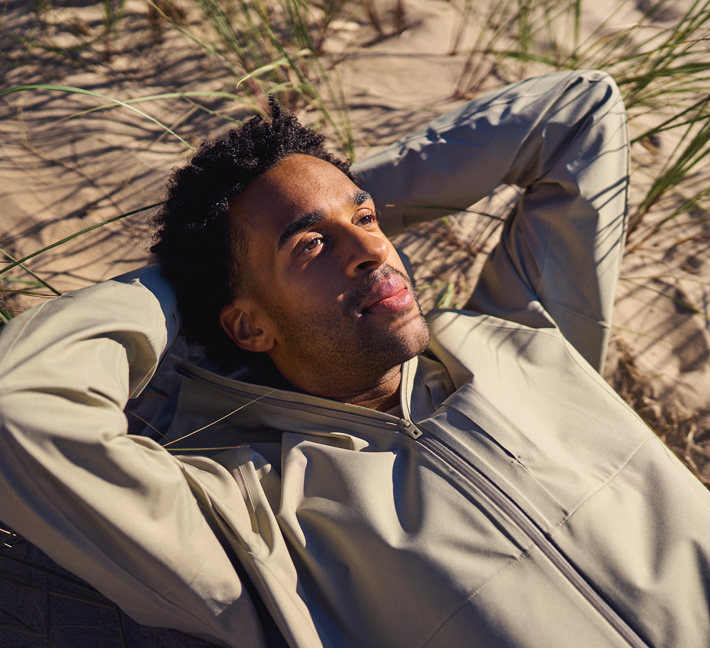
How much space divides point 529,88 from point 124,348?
1769mm

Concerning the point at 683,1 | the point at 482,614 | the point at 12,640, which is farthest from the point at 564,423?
the point at 683,1

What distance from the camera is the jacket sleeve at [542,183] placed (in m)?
1.96

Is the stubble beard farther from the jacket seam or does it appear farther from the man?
the jacket seam

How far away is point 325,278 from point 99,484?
0.84 m

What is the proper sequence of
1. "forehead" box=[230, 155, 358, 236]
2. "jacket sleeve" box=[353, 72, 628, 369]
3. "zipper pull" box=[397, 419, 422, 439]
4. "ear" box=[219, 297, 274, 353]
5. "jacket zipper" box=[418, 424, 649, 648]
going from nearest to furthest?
"jacket zipper" box=[418, 424, 649, 648] < "zipper pull" box=[397, 419, 422, 439] < "forehead" box=[230, 155, 358, 236] < "ear" box=[219, 297, 274, 353] < "jacket sleeve" box=[353, 72, 628, 369]

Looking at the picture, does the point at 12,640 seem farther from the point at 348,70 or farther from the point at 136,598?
the point at 348,70

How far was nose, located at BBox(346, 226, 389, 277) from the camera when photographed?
1.65 meters

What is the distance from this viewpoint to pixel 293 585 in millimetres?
1444

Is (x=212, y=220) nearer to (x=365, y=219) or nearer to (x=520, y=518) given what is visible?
(x=365, y=219)

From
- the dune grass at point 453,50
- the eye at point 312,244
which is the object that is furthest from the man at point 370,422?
the dune grass at point 453,50

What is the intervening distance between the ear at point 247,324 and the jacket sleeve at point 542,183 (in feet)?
2.15

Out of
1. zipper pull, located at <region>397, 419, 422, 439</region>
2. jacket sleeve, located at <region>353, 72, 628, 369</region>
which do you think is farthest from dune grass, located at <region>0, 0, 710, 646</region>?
zipper pull, located at <region>397, 419, 422, 439</region>

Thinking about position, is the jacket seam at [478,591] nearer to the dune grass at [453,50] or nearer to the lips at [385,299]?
the lips at [385,299]

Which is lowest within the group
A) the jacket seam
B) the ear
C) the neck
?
the jacket seam
